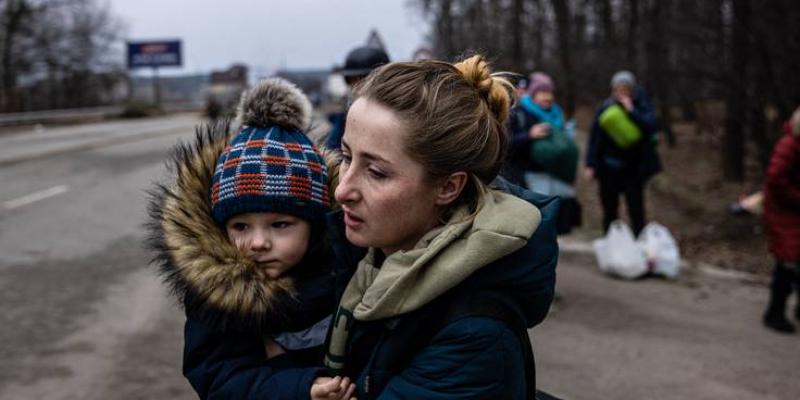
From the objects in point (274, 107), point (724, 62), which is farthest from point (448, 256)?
point (724, 62)

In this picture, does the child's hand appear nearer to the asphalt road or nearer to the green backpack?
the asphalt road

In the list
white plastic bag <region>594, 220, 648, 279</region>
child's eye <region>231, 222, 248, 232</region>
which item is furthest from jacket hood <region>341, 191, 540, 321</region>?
white plastic bag <region>594, 220, 648, 279</region>

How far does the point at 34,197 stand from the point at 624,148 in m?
8.48

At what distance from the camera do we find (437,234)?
1.58 m

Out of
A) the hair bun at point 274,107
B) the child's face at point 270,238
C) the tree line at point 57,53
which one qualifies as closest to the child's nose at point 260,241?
the child's face at point 270,238

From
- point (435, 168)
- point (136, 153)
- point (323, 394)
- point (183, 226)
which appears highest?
point (435, 168)

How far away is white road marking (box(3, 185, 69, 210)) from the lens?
35.2ft

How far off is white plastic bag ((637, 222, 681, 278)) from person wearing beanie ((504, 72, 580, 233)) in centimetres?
114

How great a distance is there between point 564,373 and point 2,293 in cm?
454

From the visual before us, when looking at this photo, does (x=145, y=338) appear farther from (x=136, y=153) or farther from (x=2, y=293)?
(x=136, y=153)

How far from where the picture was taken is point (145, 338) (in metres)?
5.37

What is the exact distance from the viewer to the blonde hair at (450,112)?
4.97ft

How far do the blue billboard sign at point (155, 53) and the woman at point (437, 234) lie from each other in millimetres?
66000

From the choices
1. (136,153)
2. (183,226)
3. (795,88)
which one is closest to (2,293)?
(183,226)
